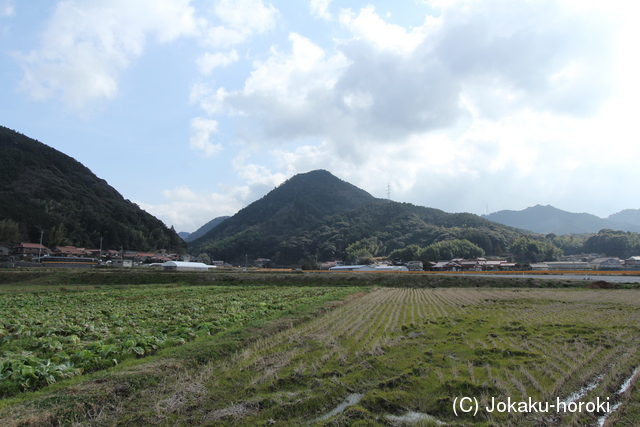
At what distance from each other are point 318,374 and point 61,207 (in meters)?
125

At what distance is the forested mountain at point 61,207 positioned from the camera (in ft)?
295

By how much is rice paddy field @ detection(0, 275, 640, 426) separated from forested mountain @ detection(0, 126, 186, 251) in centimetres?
9531

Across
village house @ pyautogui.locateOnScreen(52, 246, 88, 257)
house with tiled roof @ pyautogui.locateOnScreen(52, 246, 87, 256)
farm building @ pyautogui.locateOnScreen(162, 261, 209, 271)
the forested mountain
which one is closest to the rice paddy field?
farm building @ pyautogui.locateOnScreen(162, 261, 209, 271)

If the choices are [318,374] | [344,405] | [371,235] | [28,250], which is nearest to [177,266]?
[28,250]

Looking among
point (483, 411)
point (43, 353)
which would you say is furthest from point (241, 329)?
point (483, 411)

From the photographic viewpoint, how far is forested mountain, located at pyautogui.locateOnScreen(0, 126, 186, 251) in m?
89.9

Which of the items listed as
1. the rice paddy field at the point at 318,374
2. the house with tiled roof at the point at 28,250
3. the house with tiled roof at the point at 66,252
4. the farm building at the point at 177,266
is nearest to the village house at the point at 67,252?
the house with tiled roof at the point at 66,252

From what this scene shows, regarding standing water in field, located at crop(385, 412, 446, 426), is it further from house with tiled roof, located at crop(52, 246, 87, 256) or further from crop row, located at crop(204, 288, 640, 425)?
house with tiled roof, located at crop(52, 246, 87, 256)

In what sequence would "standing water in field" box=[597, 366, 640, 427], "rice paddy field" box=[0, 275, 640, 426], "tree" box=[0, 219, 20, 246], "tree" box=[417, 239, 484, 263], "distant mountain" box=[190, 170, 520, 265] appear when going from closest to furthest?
1. "standing water in field" box=[597, 366, 640, 427]
2. "rice paddy field" box=[0, 275, 640, 426]
3. "tree" box=[0, 219, 20, 246]
4. "tree" box=[417, 239, 484, 263]
5. "distant mountain" box=[190, 170, 520, 265]

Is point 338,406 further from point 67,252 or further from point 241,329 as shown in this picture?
point 67,252

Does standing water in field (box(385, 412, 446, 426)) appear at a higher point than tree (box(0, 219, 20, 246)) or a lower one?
lower

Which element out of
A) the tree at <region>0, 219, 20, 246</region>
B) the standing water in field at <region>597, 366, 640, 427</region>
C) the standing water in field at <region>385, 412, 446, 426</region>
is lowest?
the standing water in field at <region>385, 412, 446, 426</region>

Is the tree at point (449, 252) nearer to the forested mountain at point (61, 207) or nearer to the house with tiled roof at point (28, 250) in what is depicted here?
the forested mountain at point (61, 207)

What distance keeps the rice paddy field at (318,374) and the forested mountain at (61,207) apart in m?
95.3
